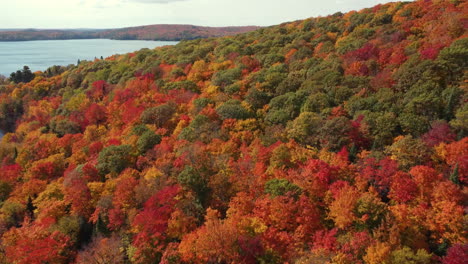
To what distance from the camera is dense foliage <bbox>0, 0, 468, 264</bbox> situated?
96.8 ft

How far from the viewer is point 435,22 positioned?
214 ft

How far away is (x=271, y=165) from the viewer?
39250 millimetres

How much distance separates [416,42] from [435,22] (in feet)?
40.8

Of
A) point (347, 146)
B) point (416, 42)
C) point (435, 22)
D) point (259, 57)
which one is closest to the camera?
point (347, 146)

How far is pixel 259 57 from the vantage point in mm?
77750

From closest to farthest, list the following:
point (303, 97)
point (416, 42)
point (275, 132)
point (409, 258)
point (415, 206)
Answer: point (409, 258) → point (415, 206) → point (275, 132) → point (303, 97) → point (416, 42)

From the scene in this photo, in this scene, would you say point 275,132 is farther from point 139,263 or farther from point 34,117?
point 34,117

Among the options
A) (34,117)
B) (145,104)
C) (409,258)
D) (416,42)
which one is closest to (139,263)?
(409,258)

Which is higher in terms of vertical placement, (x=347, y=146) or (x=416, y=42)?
(x=416, y=42)

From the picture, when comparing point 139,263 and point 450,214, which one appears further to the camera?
point 139,263

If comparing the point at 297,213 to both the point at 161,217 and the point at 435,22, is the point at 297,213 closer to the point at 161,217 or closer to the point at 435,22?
the point at 161,217

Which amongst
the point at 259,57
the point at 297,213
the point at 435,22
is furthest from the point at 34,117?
the point at 435,22

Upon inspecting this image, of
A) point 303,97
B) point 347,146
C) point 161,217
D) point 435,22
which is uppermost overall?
point 435,22

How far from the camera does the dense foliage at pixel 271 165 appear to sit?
96.8 feet
